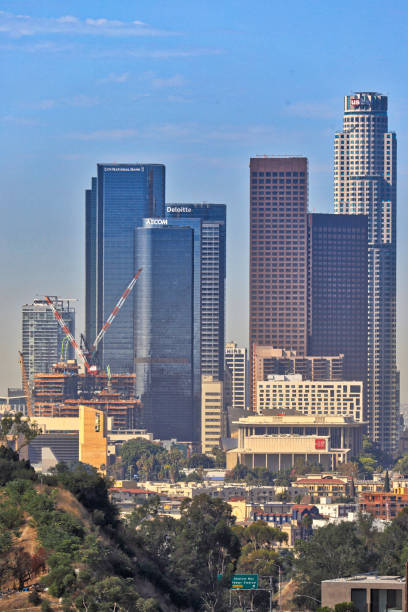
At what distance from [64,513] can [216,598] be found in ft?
60.6

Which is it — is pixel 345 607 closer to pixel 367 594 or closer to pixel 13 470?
pixel 367 594

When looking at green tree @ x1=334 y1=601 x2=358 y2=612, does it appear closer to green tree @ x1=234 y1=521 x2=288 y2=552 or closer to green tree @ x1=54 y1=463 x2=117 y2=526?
green tree @ x1=54 y1=463 x2=117 y2=526

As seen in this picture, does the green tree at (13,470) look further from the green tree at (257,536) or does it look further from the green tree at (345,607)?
the green tree at (257,536)

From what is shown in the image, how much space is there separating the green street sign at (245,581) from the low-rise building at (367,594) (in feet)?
90.1

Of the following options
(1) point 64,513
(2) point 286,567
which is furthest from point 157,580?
(2) point 286,567

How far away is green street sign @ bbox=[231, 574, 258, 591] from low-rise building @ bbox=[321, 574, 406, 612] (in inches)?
1081

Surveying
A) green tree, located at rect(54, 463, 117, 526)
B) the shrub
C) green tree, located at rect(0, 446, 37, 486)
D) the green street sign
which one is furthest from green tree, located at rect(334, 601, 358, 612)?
green tree, located at rect(0, 446, 37, 486)

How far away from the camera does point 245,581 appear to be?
4865 inches

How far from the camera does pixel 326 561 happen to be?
147 metres

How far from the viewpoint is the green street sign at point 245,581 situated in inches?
4788

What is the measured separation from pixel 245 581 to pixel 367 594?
31457 millimetres

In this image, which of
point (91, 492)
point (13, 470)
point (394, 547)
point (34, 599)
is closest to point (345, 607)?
point (34, 599)

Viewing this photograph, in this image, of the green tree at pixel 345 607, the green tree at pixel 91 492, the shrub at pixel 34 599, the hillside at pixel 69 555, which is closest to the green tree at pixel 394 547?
the hillside at pixel 69 555

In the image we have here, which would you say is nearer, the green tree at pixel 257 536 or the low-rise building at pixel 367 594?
the low-rise building at pixel 367 594
